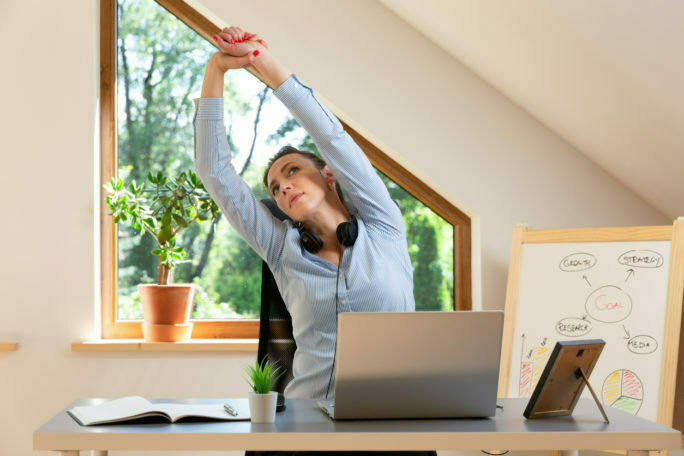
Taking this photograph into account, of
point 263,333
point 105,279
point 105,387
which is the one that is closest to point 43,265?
point 105,279

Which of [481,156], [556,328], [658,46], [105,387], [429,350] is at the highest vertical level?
[658,46]

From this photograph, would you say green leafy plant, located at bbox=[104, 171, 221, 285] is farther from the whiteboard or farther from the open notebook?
the open notebook

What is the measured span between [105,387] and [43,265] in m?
0.63

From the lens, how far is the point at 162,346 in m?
3.11

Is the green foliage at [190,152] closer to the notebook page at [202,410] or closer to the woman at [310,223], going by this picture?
the woman at [310,223]

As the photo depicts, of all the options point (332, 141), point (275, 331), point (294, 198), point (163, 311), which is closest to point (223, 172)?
point (294, 198)

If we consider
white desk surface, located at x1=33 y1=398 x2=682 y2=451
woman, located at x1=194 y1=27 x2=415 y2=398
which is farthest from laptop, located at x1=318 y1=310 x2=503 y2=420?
woman, located at x1=194 y1=27 x2=415 y2=398

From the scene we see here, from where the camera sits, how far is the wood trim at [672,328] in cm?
239

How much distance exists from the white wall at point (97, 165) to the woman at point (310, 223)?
122 cm

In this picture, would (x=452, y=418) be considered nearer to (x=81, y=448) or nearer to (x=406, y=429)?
(x=406, y=429)

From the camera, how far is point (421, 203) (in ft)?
11.1

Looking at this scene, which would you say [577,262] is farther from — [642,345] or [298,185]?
[298,185]

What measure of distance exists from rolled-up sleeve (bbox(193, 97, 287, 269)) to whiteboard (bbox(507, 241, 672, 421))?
4.09ft

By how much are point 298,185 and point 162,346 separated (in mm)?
1437
